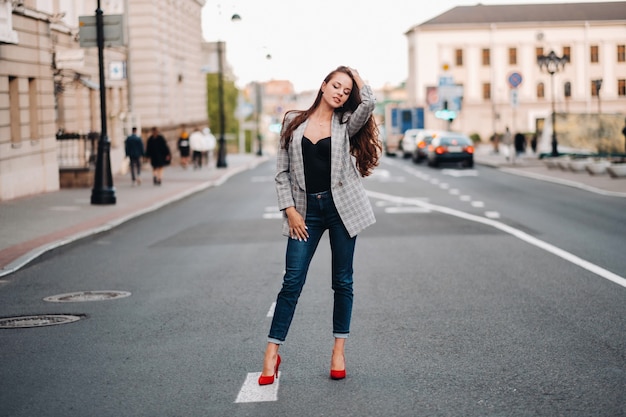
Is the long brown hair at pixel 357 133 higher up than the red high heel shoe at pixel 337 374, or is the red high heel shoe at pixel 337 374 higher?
the long brown hair at pixel 357 133

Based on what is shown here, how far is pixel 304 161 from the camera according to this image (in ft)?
20.4

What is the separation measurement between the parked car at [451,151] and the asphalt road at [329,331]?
2801cm

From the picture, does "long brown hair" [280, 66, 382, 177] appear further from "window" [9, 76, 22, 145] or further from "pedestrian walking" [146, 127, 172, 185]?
"pedestrian walking" [146, 127, 172, 185]

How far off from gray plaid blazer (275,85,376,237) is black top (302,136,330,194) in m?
0.03

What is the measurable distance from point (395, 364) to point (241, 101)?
7039 centimetres

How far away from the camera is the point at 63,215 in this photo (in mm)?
20469

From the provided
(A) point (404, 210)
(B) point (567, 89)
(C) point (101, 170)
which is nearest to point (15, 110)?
(C) point (101, 170)

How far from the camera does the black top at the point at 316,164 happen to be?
6176 mm

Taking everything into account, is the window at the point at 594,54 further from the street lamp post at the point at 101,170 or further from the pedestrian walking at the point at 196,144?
the street lamp post at the point at 101,170

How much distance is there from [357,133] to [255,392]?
160cm

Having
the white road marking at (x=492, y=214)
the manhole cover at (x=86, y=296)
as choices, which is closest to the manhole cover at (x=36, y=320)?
the manhole cover at (x=86, y=296)

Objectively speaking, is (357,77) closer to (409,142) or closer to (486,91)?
(409,142)

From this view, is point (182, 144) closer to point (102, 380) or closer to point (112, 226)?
point (112, 226)

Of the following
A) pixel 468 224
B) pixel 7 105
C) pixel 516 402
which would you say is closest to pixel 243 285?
pixel 516 402
